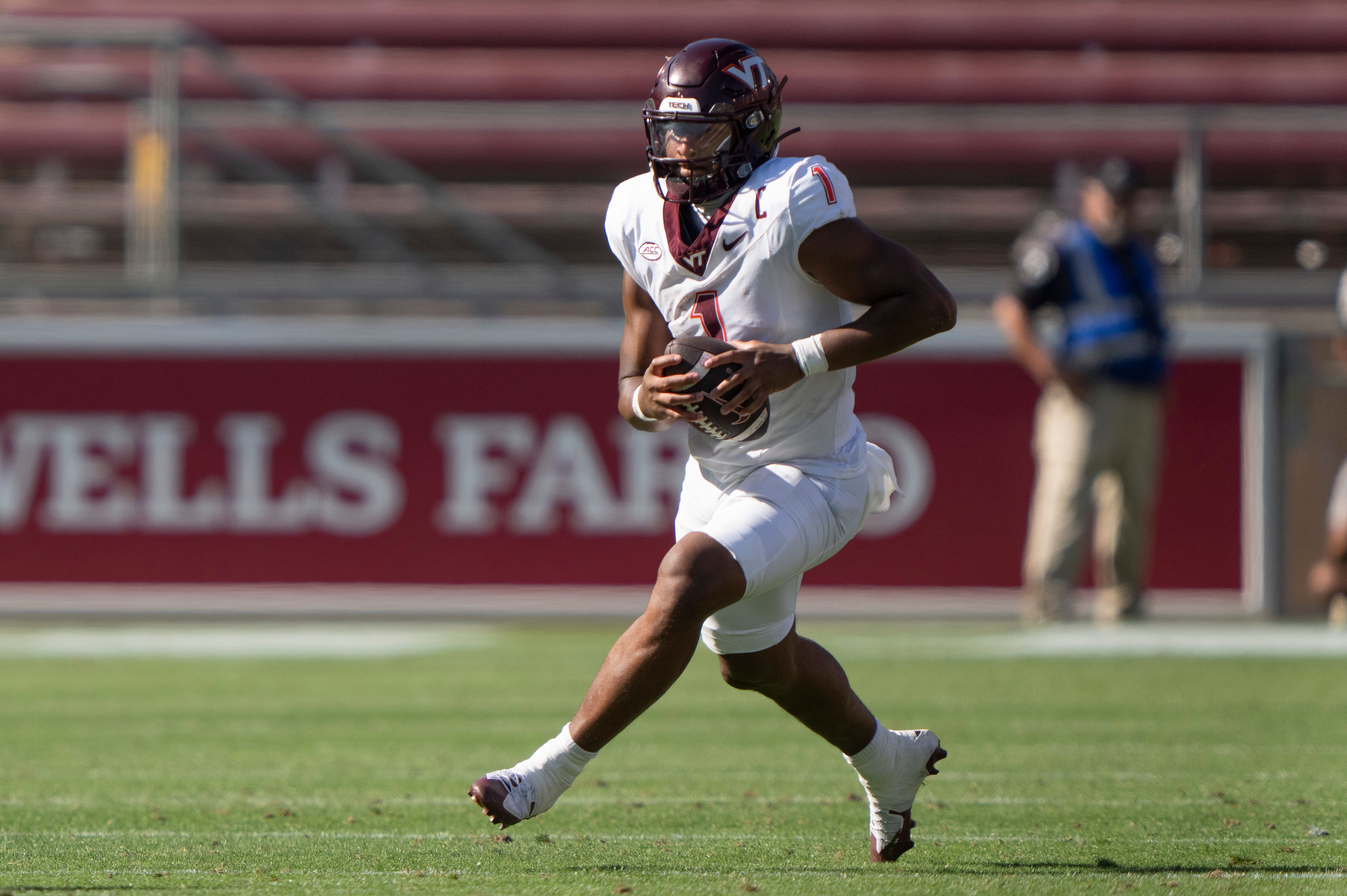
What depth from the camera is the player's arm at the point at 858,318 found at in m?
3.28

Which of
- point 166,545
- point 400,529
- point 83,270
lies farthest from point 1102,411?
point 83,270

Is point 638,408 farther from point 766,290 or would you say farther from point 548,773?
point 548,773

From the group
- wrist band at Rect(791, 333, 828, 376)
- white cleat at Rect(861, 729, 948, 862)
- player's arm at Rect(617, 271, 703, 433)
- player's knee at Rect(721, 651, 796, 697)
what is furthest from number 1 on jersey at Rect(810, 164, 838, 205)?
white cleat at Rect(861, 729, 948, 862)

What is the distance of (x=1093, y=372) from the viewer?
809 cm

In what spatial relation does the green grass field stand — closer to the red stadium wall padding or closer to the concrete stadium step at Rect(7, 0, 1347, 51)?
the red stadium wall padding

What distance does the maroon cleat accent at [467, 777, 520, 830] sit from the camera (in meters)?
3.20

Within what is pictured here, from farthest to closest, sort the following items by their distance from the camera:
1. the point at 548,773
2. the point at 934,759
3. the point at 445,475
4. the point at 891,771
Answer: the point at 445,475
the point at 934,759
the point at 891,771
the point at 548,773

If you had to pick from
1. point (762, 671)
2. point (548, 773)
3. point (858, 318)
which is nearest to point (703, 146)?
point (858, 318)

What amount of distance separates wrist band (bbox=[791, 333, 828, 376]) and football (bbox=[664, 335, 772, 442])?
114 millimetres

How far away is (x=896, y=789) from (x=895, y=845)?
11 cm

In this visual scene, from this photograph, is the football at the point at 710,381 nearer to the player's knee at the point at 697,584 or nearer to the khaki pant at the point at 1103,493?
the player's knee at the point at 697,584

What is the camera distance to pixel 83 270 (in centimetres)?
1152

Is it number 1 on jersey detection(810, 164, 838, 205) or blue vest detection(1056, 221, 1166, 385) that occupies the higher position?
number 1 on jersey detection(810, 164, 838, 205)

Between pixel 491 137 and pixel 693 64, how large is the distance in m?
9.12
